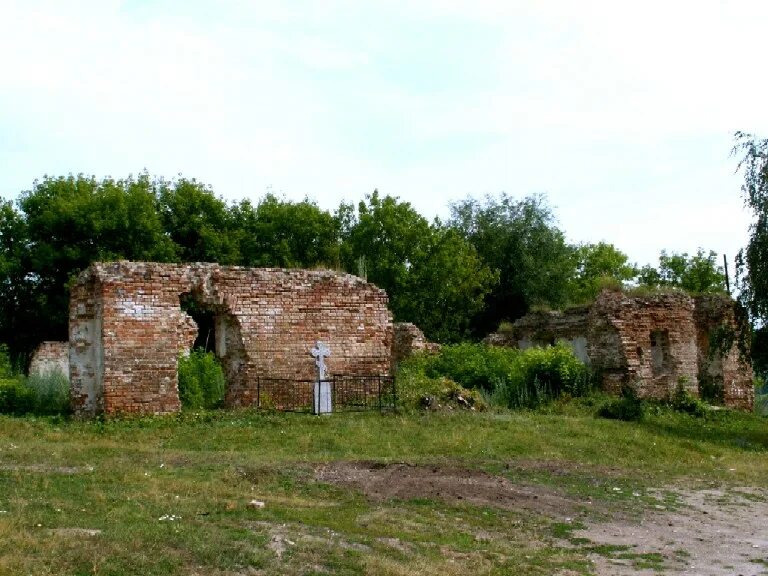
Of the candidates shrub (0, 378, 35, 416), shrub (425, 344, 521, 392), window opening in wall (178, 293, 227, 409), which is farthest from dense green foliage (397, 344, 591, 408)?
shrub (0, 378, 35, 416)

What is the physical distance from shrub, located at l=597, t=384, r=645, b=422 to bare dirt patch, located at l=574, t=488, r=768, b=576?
7.39 meters

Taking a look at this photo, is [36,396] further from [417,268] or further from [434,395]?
[417,268]

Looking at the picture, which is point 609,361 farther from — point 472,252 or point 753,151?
point 472,252

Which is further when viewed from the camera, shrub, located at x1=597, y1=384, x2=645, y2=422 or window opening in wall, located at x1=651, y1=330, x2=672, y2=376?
window opening in wall, located at x1=651, y1=330, x2=672, y2=376

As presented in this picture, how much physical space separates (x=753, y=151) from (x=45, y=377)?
51.9 feet

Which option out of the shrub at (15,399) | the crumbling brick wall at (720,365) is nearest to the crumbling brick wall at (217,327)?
the shrub at (15,399)

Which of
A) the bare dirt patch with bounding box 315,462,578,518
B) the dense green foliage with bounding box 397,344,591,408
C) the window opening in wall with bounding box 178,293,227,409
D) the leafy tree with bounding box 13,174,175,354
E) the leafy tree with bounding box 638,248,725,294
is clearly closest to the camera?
the bare dirt patch with bounding box 315,462,578,518

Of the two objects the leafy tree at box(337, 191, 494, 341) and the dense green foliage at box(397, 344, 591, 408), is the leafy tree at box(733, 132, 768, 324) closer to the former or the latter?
the dense green foliage at box(397, 344, 591, 408)

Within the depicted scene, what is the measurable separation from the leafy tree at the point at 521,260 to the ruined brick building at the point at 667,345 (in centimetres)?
1380

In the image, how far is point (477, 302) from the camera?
129ft

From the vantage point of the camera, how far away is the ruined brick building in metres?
22.8

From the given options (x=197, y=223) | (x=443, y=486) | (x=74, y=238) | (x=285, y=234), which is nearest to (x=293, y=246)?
(x=285, y=234)

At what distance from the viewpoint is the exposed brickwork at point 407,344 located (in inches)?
996

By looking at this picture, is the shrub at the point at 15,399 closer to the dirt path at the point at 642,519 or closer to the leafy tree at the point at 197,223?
the dirt path at the point at 642,519
